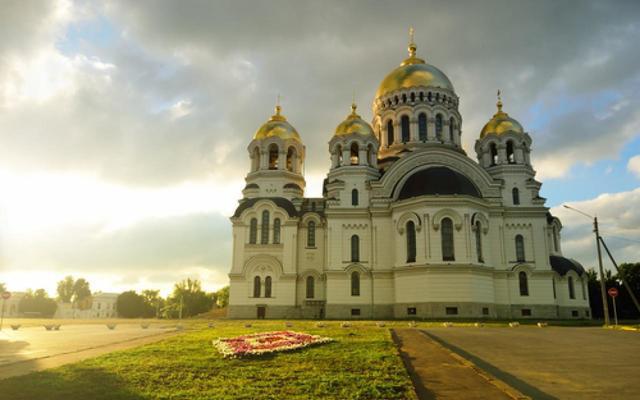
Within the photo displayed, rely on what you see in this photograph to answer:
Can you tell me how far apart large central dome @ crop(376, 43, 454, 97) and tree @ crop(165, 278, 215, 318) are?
157 ft

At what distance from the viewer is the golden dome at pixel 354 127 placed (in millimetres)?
43062

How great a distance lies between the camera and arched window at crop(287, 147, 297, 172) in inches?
1792

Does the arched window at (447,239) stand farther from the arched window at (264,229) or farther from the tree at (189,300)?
the tree at (189,300)

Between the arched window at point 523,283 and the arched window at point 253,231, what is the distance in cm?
2184

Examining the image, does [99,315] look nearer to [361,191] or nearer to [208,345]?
[361,191]

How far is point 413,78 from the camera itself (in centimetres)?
4691

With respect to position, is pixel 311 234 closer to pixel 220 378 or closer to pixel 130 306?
pixel 220 378

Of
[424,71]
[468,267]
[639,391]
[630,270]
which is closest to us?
[639,391]

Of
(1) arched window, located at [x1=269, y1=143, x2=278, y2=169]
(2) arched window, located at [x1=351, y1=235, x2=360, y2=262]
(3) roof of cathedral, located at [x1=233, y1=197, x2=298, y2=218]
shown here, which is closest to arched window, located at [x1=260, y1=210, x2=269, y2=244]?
(3) roof of cathedral, located at [x1=233, y1=197, x2=298, y2=218]

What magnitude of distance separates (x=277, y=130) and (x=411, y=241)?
1597 centimetres

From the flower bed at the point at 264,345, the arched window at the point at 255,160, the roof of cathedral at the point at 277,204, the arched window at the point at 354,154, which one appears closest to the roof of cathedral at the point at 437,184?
the arched window at the point at 354,154

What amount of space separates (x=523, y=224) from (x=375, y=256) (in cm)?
1282

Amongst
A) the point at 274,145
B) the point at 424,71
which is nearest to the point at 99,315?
the point at 274,145

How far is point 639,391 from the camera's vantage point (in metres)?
8.19
